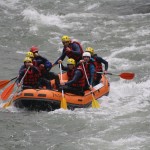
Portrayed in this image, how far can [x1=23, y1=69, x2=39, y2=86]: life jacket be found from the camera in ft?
44.0

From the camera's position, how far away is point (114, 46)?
790 inches

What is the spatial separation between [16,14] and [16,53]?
638 centimetres

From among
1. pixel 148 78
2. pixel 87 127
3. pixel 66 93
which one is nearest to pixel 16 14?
pixel 148 78

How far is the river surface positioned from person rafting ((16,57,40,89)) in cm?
77

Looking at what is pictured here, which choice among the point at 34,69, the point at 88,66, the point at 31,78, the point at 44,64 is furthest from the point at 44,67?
the point at 88,66

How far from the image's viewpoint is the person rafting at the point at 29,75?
13.4 meters

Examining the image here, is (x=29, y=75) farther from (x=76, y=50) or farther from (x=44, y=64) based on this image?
(x=76, y=50)

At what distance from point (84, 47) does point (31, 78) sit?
6875mm

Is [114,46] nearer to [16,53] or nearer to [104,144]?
[16,53]

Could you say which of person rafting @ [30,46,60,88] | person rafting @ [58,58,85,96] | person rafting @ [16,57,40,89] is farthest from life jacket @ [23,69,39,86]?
person rafting @ [58,58,85,96]

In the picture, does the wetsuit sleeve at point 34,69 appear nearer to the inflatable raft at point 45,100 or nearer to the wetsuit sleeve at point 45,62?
the wetsuit sleeve at point 45,62

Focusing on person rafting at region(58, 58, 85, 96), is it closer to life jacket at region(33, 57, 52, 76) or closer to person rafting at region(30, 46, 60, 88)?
person rafting at region(30, 46, 60, 88)

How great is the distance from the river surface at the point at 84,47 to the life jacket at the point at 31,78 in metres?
0.81

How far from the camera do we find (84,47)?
20047 millimetres
